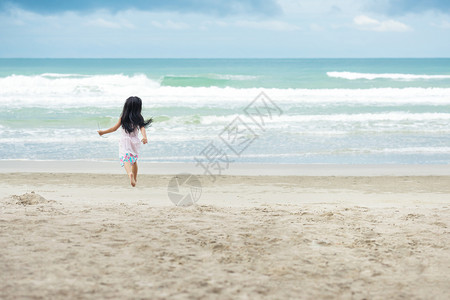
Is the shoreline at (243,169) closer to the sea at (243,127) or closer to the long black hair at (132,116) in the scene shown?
the sea at (243,127)

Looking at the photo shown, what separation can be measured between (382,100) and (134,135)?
893 inches

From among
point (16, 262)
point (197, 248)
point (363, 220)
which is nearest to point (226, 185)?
point (363, 220)

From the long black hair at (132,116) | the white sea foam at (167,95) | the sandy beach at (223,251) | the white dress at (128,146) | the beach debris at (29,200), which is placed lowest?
the sandy beach at (223,251)

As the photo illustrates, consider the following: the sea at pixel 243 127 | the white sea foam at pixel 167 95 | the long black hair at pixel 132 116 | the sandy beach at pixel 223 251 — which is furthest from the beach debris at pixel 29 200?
the white sea foam at pixel 167 95

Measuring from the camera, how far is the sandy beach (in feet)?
10.8

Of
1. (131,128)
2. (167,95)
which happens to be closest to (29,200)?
(131,128)

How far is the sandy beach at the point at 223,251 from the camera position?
129 inches

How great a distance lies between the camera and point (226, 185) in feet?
28.3

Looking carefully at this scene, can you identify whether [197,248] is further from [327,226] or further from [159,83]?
[159,83]

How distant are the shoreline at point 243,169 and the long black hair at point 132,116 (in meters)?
3.76

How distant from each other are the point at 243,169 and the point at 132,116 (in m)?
4.51

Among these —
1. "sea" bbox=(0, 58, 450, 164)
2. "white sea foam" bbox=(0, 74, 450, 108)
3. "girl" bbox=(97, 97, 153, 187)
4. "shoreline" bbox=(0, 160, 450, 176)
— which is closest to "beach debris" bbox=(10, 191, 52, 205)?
"girl" bbox=(97, 97, 153, 187)

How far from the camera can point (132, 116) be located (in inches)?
233

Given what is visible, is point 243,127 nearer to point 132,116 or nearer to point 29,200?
point 132,116
